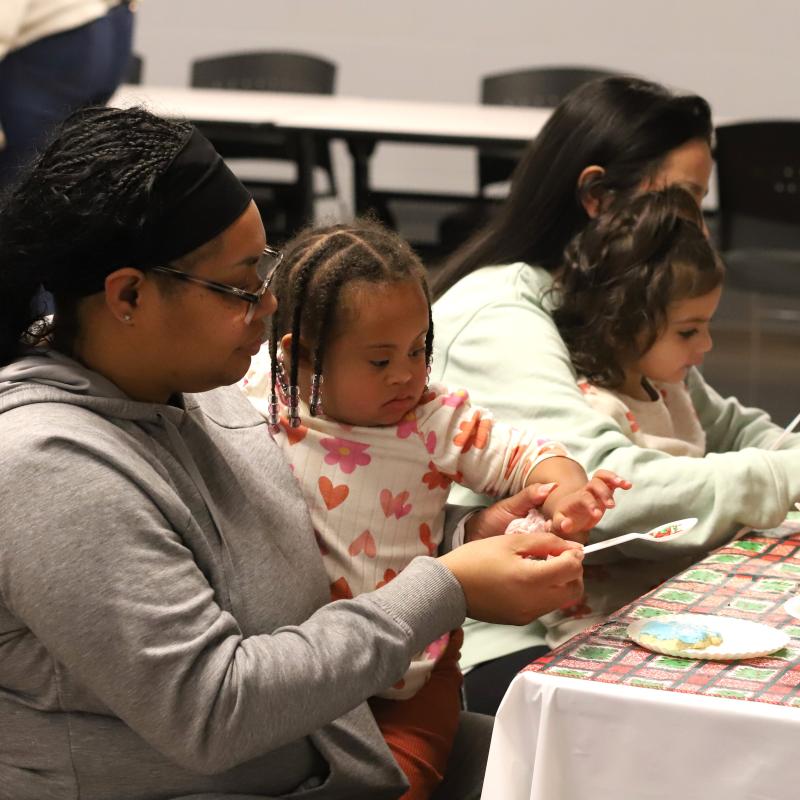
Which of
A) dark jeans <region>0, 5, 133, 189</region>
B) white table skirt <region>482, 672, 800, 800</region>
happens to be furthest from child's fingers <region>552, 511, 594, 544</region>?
dark jeans <region>0, 5, 133, 189</region>

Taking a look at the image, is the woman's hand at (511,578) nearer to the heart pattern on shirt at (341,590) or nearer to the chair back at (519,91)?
the heart pattern on shirt at (341,590)

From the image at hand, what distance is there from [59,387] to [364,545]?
0.50 metres

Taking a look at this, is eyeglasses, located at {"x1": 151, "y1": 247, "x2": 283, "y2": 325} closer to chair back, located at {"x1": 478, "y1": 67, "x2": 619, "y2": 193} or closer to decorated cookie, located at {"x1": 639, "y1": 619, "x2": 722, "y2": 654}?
decorated cookie, located at {"x1": 639, "y1": 619, "x2": 722, "y2": 654}

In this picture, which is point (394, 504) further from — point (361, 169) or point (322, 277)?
point (361, 169)

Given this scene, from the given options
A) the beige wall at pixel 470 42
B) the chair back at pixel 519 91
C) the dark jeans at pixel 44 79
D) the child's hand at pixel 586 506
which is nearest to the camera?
the child's hand at pixel 586 506

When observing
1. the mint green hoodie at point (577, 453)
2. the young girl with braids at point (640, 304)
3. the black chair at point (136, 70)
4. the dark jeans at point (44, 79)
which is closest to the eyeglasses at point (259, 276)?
the mint green hoodie at point (577, 453)

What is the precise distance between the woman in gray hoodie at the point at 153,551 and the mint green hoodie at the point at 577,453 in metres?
0.39

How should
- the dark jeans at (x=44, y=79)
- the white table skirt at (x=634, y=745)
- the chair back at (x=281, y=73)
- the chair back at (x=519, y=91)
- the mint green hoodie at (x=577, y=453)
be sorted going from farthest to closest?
1. the chair back at (x=281, y=73)
2. the chair back at (x=519, y=91)
3. the dark jeans at (x=44, y=79)
4. the mint green hoodie at (x=577, y=453)
5. the white table skirt at (x=634, y=745)

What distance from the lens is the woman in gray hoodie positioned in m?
1.19

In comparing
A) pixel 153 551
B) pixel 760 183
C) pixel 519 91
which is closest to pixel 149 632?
pixel 153 551

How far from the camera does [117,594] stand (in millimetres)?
1184

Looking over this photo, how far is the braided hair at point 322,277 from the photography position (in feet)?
5.30

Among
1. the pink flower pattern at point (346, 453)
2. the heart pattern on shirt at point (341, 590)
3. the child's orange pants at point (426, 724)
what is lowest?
the child's orange pants at point (426, 724)

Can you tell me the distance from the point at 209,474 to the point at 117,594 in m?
0.28
